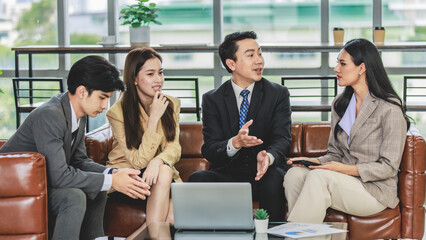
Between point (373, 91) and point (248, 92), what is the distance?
716 mm

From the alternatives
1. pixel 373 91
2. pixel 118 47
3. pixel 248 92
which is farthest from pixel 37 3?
pixel 373 91

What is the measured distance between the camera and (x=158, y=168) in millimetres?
3201

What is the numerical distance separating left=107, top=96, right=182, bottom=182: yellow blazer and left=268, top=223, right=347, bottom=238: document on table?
Result: 2.95 ft

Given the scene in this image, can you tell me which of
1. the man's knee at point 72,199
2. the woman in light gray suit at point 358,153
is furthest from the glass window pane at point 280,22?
the man's knee at point 72,199

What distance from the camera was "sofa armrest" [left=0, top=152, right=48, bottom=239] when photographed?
8.94 ft

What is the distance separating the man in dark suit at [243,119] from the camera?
3.40m

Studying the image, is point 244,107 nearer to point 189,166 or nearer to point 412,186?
point 189,166

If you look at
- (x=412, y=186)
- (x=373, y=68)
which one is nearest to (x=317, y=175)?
(x=412, y=186)

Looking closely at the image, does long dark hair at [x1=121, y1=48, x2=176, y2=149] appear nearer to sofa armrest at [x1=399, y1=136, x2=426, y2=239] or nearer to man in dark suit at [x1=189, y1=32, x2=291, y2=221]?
man in dark suit at [x1=189, y1=32, x2=291, y2=221]

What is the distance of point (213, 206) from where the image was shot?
2.57m

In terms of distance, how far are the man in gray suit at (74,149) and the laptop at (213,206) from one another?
377mm

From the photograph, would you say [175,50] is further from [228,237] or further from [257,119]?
[228,237]

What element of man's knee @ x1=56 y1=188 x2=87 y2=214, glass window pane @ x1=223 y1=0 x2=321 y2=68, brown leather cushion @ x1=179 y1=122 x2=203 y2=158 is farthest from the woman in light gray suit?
glass window pane @ x1=223 y1=0 x2=321 y2=68

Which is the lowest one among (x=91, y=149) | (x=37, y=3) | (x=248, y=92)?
(x=91, y=149)
